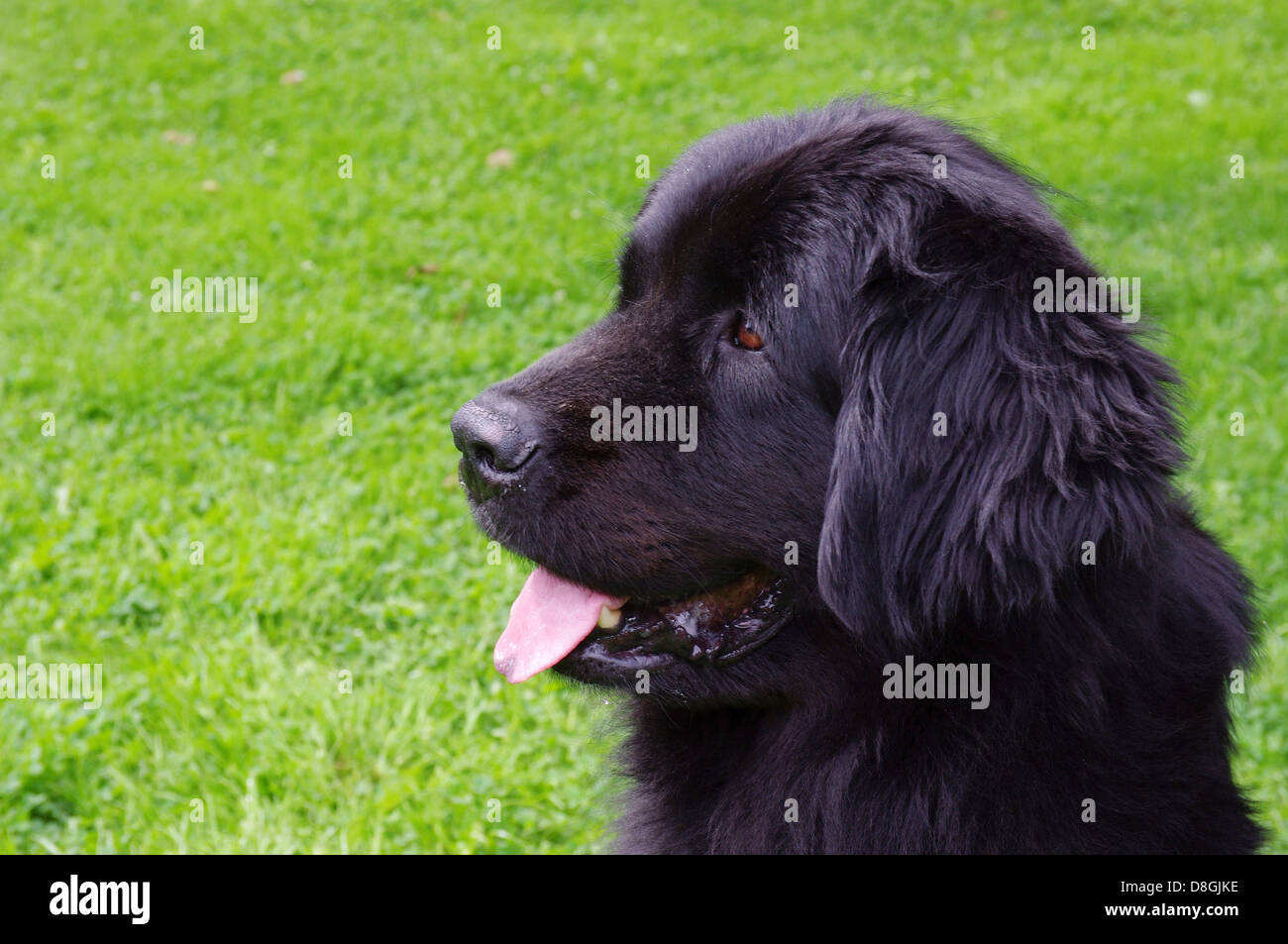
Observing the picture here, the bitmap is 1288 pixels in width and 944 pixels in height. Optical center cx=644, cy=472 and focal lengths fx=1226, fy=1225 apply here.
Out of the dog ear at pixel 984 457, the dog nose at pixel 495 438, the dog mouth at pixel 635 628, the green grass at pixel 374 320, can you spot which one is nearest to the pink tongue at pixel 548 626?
the dog mouth at pixel 635 628

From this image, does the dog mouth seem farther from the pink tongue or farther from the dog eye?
the dog eye

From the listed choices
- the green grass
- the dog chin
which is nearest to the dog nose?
the dog chin

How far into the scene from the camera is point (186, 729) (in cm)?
374

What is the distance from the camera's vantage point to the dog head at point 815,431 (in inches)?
85.7

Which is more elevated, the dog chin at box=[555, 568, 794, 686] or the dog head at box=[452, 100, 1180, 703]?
the dog head at box=[452, 100, 1180, 703]

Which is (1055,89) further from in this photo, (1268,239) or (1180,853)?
(1180,853)

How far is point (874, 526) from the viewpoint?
2.25m

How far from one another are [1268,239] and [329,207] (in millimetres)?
5433

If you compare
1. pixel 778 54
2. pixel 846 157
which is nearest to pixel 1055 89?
pixel 778 54

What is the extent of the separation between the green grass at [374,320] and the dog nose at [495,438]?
748 millimetres

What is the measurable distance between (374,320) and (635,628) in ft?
13.2

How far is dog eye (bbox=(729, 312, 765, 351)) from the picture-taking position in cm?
248

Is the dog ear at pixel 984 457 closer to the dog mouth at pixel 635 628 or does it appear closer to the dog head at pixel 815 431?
the dog head at pixel 815 431

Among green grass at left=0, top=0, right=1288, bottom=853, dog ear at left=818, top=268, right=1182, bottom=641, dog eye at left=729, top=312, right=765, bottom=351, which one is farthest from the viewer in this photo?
green grass at left=0, top=0, right=1288, bottom=853
